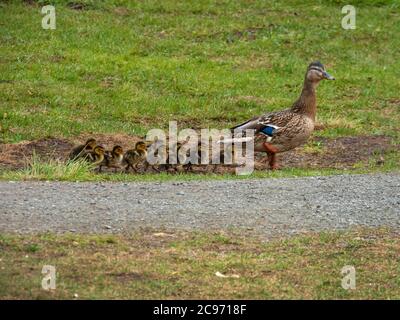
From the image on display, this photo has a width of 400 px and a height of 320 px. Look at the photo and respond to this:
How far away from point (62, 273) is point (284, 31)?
1474 cm

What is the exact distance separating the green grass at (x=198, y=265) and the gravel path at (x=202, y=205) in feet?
1.22

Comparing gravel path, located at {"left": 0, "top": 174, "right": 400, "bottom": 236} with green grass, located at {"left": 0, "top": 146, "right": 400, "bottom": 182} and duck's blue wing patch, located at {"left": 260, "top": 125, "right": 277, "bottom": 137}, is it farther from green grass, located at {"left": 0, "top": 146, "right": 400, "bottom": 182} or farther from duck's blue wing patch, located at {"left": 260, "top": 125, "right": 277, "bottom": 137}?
duck's blue wing patch, located at {"left": 260, "top": 125, "right": 277, "bottom": 137}

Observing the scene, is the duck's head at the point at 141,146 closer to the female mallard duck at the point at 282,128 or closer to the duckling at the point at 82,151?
the duckling at the point at 82,151

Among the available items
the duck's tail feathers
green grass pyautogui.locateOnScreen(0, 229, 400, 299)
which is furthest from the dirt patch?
green grass pyautogui.locateOnScreen(0, 229, 400, 299)

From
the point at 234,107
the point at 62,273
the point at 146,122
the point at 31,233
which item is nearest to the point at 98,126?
the point at 146,122

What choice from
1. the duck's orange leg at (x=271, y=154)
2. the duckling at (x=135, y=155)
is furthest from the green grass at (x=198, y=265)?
the duck's orange leg at (x=271, y=154)

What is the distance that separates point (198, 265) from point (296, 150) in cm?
751

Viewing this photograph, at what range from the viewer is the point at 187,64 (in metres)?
21.2

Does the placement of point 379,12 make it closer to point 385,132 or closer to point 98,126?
point 385,132

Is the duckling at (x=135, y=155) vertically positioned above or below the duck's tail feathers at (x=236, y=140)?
below

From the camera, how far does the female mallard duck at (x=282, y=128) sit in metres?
15.2

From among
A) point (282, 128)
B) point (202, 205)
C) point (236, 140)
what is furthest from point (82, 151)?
point (202, 205)

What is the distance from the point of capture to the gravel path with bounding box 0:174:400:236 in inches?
430

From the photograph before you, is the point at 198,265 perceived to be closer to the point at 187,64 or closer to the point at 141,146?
the point at 141,146
